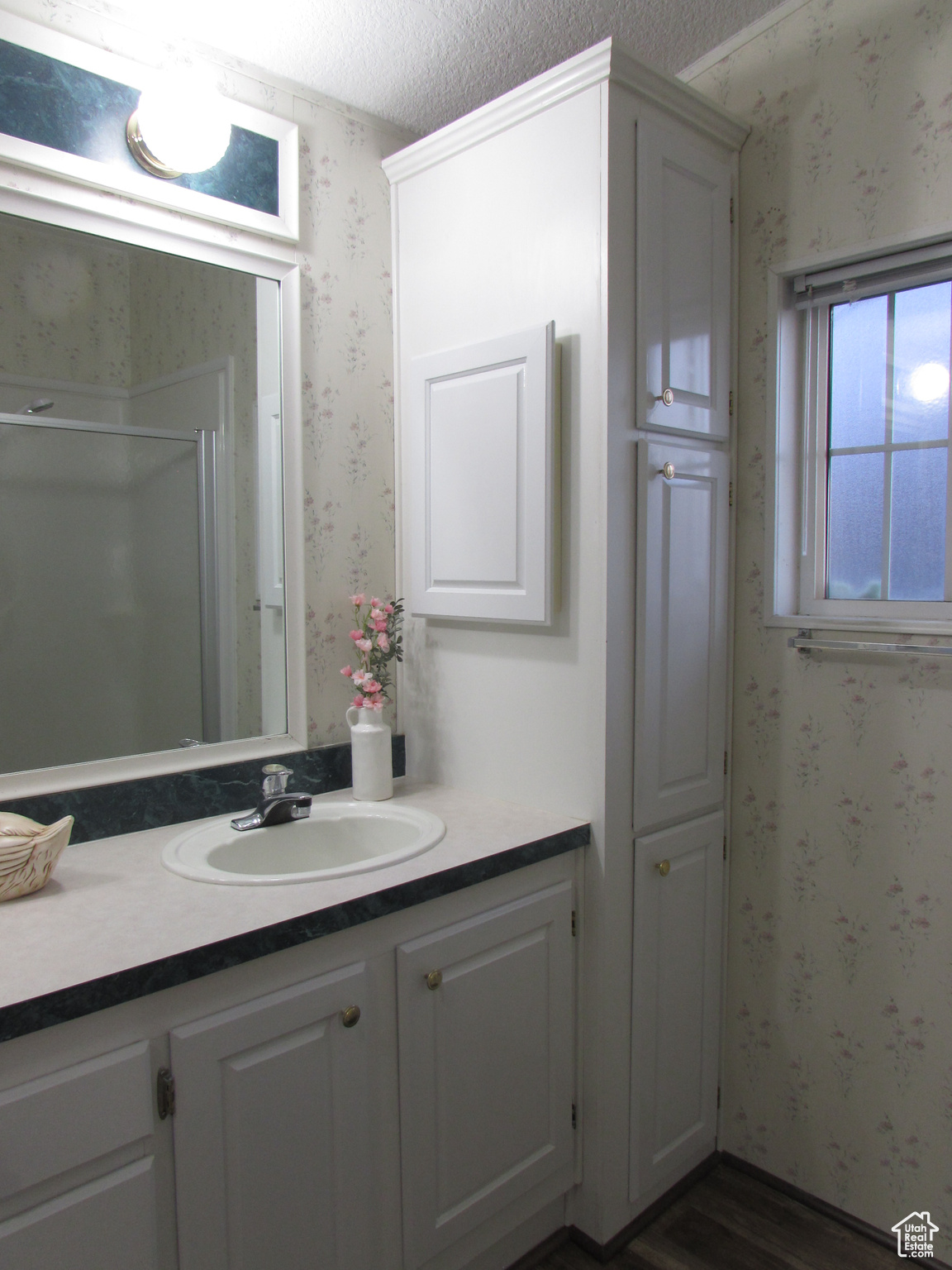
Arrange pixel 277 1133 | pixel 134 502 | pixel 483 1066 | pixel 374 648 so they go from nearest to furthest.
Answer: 1. pixel 277 1133
2. pixel 483 1066
3. pixel 134 502
4. pixel 374 648

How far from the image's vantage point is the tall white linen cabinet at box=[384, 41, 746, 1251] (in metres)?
1.59

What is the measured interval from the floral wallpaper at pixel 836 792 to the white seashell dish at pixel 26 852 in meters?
1.34

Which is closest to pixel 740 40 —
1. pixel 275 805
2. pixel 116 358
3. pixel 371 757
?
pixel 116 358

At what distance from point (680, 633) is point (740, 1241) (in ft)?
3.95

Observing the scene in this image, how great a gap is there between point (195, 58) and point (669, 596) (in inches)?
54.9

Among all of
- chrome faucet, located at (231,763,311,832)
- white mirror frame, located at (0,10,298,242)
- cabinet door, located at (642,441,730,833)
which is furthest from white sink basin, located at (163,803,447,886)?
white mirror frame, located at (0,10,298,242)

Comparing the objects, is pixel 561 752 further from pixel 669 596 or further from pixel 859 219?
pixel 859 219

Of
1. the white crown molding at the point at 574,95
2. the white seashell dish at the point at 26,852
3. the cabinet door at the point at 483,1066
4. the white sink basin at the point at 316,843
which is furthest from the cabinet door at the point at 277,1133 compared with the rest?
the white crown molding at the point at 574,95

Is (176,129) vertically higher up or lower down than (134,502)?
higher up

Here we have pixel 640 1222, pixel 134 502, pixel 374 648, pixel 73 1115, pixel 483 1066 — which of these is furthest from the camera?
pixel 374 648

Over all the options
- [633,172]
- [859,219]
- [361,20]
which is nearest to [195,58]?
[361,20]

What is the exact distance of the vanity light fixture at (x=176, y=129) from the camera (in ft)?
5.11

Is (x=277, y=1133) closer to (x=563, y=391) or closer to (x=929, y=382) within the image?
(x=563, y=391)

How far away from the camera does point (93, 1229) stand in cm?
103
